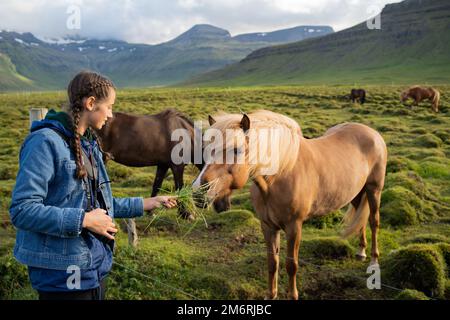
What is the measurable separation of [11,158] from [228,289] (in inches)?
457

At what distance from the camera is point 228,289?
15.5ft

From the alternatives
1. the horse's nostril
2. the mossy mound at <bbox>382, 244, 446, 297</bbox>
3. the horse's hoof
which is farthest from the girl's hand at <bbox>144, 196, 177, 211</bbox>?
the horse's hoof

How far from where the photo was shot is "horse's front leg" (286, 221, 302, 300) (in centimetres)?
421

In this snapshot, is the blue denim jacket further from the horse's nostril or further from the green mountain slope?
the green mountain slope

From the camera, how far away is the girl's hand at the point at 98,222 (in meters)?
2.21

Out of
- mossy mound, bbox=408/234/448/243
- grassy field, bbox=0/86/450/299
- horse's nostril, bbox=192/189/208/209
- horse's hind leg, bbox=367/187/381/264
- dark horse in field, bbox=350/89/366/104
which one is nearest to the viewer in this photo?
horse's nostril, bbox=192/189/208/209

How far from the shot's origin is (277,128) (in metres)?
3.77

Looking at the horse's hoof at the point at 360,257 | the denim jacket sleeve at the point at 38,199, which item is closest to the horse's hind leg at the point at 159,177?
the horse's hoof at the point at 360,257

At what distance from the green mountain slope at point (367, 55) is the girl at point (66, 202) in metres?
97.4

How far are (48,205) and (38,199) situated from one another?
18cm

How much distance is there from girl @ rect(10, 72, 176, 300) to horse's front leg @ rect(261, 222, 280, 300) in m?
2.37

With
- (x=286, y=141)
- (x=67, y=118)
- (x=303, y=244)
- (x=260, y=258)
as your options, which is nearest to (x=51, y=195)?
(x=67, y=118)

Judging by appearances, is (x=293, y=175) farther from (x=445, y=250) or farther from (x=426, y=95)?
(x=426, y=95)

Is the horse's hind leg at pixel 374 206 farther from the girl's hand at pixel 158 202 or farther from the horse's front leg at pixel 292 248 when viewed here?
the girl's hand at pixel 158 202
